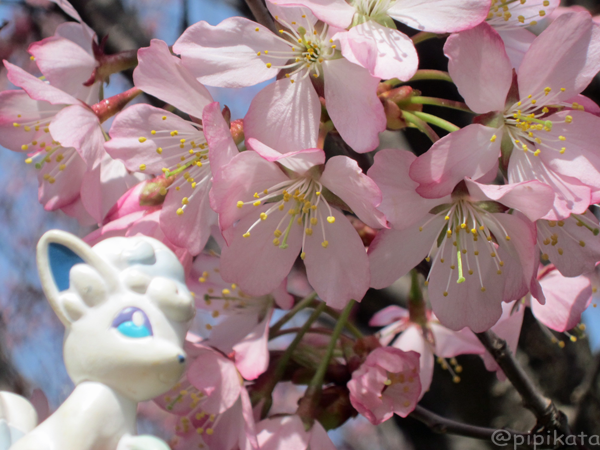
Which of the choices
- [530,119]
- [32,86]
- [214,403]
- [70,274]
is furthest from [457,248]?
[32,86]

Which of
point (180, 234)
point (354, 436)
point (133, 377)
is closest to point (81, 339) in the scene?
point (133, 377)

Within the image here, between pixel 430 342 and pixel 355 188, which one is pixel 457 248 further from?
pixel 430 342

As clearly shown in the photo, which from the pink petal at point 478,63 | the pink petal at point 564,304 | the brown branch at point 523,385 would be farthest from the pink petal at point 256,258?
the pink petal at point 564,304

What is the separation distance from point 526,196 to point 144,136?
56cm

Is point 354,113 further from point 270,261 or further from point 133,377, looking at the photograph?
point 133,377

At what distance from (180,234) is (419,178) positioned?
1.20 ft

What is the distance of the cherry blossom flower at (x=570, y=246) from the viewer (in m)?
0.79

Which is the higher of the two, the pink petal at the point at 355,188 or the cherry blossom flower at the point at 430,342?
the pink petal at the point at 355,188

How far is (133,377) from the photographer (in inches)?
23.6

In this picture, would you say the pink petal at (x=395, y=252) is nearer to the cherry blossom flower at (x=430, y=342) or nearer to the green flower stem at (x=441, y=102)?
the green flower stem at (x=441, y=102)

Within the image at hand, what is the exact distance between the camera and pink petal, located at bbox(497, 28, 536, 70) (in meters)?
0.88

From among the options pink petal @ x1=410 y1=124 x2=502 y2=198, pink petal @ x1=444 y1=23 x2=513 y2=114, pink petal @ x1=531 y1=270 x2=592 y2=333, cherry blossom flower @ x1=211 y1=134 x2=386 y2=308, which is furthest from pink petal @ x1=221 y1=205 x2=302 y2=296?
pink petal @ x1=531 y1=270 x2=592 y2=333

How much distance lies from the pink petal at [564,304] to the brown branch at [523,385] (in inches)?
4.0

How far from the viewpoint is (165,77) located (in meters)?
0.76
